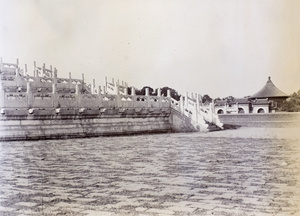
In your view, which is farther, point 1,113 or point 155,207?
point 1,113

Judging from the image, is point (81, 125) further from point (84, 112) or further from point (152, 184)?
point (152, 184)

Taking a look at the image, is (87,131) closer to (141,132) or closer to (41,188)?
(141,132)

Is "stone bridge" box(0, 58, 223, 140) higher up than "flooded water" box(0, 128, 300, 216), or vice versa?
"stone bridge" box(0, 58, 223, 140)

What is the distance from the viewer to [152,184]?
5387 millimetres

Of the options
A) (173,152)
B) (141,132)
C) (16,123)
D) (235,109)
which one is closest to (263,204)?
(173,152)

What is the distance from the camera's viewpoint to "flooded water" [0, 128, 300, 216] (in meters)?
4.25

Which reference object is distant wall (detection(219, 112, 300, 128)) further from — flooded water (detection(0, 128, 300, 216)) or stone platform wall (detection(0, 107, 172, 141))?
flooded water (detection(0, 128, 300, 216))

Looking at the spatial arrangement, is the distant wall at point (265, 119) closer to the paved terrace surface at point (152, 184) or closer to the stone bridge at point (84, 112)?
the stone bridge at point (84, 112)

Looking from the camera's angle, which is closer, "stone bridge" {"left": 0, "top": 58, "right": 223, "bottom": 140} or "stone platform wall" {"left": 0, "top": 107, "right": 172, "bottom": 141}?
"stone platform wall" {"left": 0, "top": 107, "right": 172, "bottom": 141}

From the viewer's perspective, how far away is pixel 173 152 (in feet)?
29.8

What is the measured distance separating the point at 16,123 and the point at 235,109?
71.5 feet

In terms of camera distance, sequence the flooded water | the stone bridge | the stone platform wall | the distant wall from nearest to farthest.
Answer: the flooded water → the stone platform wall → the stone bridge → the distant wall

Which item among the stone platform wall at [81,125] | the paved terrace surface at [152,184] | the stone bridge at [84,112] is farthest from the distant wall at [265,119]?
the paved terrace surface at [152,184]

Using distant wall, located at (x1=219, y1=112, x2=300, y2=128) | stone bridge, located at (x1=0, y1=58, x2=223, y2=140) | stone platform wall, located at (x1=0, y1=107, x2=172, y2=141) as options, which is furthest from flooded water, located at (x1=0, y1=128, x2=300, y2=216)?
distant wall, located at (x1=219, y1=112, x2=300, y2=128)
